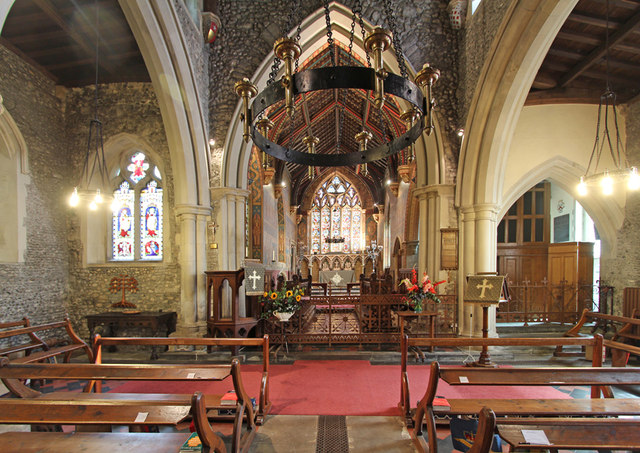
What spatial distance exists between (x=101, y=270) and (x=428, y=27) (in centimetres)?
840

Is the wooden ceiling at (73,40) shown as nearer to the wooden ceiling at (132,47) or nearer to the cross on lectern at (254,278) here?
the wooden ceiling at (132,47)

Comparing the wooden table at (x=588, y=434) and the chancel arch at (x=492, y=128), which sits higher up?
the chancel arch at (x=492, y=128)

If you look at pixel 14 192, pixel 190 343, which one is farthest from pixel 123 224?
pixel 190 343

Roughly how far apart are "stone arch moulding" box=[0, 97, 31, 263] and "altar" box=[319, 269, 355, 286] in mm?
13676

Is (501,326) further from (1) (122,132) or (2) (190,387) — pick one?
(1) (122,132)

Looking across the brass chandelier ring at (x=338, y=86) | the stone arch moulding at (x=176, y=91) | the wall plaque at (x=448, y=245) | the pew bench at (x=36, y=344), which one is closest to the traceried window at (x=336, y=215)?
the wall plaque at (x=448, y=245)

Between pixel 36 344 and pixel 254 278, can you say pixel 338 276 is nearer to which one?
pixel 254 278

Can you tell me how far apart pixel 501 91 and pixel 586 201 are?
149 inches

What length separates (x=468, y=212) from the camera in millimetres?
6621

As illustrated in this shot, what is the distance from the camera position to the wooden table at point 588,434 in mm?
1771

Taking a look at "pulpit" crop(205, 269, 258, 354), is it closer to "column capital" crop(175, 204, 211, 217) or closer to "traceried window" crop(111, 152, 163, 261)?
"column capital" crop(175, 204, 211, 217)

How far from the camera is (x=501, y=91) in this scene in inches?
227

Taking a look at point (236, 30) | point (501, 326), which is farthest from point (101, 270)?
point (501, 326)

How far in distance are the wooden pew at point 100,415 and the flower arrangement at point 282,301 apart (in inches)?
136
